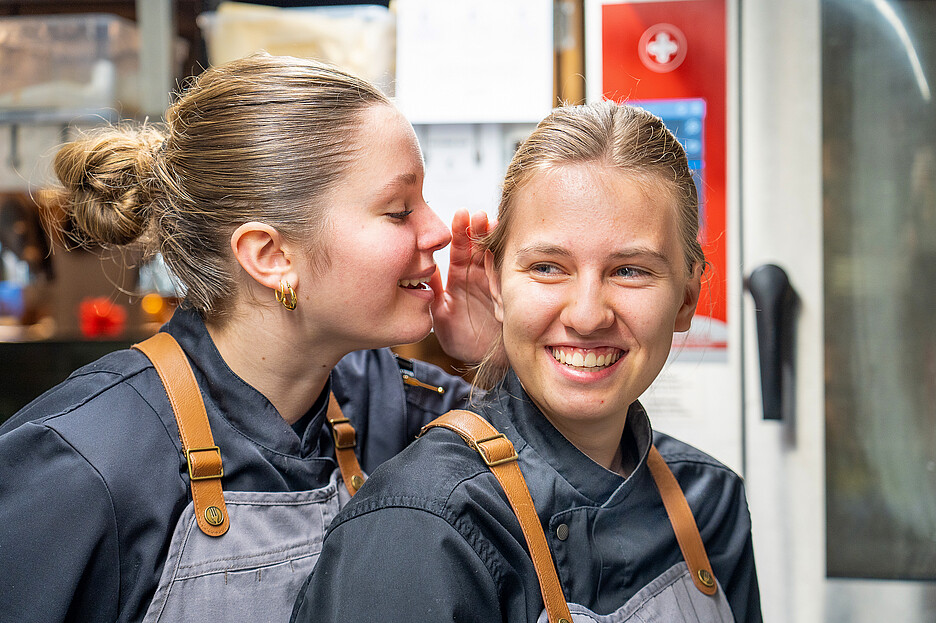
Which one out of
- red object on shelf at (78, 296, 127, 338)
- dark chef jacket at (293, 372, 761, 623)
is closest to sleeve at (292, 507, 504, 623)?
dark chef jacket at (293, 372, 761, 623)

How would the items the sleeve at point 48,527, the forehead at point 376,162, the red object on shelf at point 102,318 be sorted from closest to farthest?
1. the sleeve at point 48,527
2. the forehead at point 376,162
3. the red object on shelf at point 102,318

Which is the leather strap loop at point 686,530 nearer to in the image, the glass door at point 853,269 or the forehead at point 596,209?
the forehead at point 596,209

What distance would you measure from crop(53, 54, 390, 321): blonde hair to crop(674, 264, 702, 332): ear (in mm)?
435

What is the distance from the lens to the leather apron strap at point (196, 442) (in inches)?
35.6

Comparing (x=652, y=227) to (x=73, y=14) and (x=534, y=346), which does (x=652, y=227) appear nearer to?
(x=534, y=346)

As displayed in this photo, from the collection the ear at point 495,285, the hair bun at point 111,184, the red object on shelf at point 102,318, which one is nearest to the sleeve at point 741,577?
the ear at point 495,285

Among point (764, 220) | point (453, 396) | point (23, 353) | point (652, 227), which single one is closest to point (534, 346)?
point (652, 227)

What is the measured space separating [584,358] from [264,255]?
0.44 m

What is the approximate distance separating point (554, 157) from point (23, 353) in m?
1.89

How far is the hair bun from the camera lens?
1.13 meters

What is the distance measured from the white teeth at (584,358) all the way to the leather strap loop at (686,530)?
200 mm

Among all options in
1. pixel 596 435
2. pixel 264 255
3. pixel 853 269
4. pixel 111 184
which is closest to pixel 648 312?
pixel 596 435

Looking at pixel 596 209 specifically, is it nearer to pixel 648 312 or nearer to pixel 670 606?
pixel 648 312

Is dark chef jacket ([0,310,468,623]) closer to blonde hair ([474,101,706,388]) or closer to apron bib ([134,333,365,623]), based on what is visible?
apron bib ([134,333,365,623])
